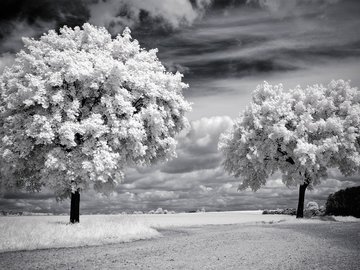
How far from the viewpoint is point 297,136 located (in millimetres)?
32781

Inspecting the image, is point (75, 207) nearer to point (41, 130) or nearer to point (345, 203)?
point (41, 130)

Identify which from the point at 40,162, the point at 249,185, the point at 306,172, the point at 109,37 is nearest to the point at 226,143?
the point at 249,185

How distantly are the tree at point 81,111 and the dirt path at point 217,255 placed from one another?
22.4 feet

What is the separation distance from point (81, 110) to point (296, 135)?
764 inches

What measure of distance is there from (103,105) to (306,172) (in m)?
20.6

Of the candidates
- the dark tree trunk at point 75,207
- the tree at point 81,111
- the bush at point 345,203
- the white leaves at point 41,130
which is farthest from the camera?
the bush at point 345,203

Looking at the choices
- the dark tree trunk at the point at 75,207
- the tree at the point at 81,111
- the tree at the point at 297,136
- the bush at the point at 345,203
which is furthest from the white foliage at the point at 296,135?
the dark tree trunk at the point at 75,207

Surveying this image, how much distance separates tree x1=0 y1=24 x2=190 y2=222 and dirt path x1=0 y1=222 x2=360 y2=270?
6821mm

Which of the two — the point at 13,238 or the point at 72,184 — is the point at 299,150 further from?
the point at 13,238

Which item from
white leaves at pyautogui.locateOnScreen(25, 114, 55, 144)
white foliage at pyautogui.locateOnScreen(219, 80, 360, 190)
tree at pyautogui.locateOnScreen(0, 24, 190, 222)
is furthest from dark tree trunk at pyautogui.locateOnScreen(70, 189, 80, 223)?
white foliage at pyautogui.locateOnScreen(219, 80, 360, 190)

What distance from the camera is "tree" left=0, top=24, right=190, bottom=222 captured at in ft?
67.8

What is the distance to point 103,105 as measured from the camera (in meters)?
22.0

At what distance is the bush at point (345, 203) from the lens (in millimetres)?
34656

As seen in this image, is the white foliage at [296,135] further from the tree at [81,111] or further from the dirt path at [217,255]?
the dirt path at [217,255]
